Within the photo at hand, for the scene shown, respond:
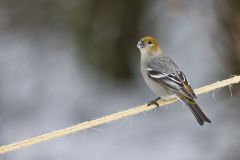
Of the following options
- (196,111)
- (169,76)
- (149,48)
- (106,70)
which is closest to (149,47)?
(149,48)

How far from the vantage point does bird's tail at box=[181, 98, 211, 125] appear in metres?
4.15

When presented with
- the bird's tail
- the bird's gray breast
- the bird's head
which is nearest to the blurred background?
the bird's head

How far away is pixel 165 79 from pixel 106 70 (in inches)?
96.9

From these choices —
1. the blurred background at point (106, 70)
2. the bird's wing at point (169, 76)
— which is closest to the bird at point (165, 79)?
the bird's wing at point (169, 76)

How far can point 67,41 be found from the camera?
7.09 meters

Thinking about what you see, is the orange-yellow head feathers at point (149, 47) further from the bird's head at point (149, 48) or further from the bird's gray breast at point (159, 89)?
the bird's gray breast at point (159, 89)

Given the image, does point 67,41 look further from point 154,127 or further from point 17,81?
point 154,127

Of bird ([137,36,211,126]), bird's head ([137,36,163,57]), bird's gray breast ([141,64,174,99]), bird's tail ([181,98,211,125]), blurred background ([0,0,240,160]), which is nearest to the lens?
bird's tail ([181,98,211,125])

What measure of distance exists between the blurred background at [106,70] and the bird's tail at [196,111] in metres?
2.12

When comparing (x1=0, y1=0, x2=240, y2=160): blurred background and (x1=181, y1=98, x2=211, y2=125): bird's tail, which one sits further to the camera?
(x1=0, y1=0, x2=240, y2=160): blurred background

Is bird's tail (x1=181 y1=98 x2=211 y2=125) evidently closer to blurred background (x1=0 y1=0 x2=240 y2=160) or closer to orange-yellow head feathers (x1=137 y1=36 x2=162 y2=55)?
orange-yellow head feathers (x1=137 y1=36 x2=162 y2=55)

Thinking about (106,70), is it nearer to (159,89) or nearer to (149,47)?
(149,47)

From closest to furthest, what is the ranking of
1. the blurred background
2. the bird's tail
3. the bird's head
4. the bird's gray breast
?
the bird's tail < the bird's gray breast < the bird's head < the blurred background

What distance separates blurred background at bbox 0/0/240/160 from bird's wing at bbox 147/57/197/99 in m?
1.76
